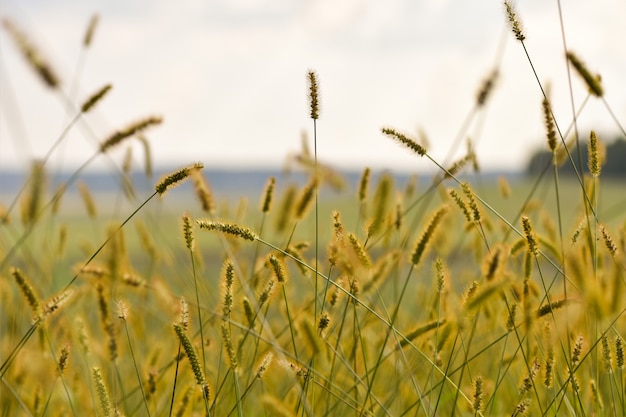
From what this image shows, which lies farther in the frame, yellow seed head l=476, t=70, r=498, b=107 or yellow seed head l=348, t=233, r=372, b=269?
yellow seed head l=476, t=70, r=498, b=107

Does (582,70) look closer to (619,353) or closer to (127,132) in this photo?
(619,353)

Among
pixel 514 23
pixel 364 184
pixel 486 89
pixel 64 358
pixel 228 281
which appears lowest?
pixel 64 358

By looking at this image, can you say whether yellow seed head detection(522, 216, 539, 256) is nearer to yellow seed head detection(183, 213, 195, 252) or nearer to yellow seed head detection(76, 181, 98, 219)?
yellow seed head detection(183, 213, 195, 252)

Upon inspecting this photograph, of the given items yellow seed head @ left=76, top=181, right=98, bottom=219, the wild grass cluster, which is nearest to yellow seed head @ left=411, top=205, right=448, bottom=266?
the wild grass cluster

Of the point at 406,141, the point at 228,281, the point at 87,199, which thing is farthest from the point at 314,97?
the point at 87,199

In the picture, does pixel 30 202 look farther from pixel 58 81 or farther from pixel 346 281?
pixel 346 281

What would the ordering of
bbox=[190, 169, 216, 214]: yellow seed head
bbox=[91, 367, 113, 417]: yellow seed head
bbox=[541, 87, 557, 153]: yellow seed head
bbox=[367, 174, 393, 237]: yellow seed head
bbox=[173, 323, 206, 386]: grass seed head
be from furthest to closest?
bbox=[367, 174, 393, 237]: yellow seed head, bbox=[190, 169, 216, 214]: yellow seed head, bbox=[541, 87, 557, 153]: yellow seed head, bbox=[91, 367, 113, 417]: yellow seed head, bbox=[173, 323, 206, 386]: grass seed head

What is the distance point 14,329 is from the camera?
7.98 ft

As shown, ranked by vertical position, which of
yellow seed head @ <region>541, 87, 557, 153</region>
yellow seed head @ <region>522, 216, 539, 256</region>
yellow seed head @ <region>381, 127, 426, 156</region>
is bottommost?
yellow seed head @ <region>522, 216, 539, 256</region>

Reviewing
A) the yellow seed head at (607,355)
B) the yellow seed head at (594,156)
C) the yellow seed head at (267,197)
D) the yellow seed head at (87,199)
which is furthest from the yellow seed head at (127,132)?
the yellow seed head at (87,199)

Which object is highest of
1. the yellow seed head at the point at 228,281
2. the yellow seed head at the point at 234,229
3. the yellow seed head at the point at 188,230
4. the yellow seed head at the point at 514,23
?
the yellow seed head at the point at 514,23

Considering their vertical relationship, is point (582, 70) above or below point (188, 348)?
above

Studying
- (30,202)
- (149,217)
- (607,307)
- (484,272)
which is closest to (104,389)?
(30,202)

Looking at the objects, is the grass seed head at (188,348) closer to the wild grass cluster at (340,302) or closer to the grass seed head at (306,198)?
the wild grass cluster at (340,302)
